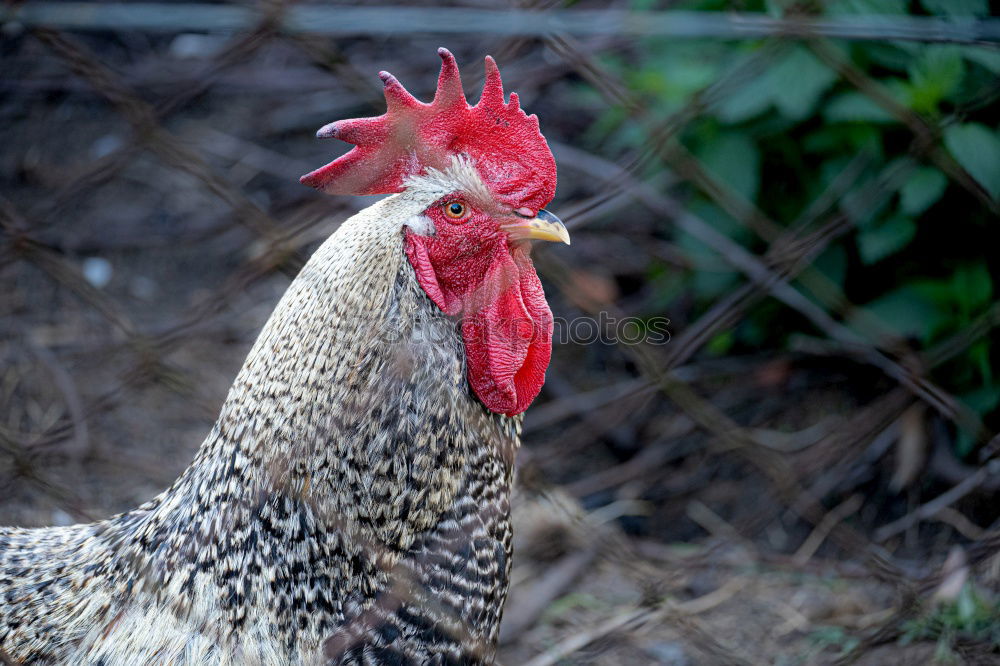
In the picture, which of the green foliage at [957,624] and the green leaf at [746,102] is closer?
the green foliage at [957,624]

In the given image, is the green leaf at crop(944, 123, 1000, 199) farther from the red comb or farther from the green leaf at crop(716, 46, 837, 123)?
the red comb

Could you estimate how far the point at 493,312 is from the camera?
5.95 feet

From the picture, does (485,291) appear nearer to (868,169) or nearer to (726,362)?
(868,169)

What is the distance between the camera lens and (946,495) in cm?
322

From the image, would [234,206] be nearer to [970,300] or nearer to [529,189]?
[529,189]

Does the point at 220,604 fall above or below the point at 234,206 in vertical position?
below

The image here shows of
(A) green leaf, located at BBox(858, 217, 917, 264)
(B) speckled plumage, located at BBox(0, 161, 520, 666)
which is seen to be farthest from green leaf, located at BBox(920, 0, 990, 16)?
(B) speckled plumage, located at BBox(0, 161, 520, 666)

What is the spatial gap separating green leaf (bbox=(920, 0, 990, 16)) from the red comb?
2.01 meters

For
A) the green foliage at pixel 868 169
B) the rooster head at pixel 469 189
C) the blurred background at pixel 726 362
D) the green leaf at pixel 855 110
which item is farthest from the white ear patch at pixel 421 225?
the green leaf at pixel 855 110

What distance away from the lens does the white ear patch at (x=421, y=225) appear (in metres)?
1.73

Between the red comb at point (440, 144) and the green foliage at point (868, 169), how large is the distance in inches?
51.2

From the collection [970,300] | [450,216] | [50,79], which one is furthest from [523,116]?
[50,79]

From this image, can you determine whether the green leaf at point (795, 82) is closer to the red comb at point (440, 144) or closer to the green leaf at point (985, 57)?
the green leaf at point (985, 57)

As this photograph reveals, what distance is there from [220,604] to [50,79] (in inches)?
171
